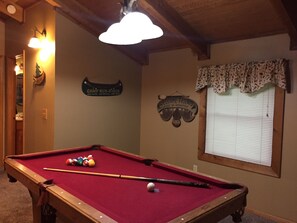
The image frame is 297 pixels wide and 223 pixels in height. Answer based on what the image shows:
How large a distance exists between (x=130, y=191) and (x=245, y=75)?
215 cm

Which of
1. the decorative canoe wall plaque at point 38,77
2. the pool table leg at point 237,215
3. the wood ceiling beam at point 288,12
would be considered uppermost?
the wood ceiling beam at point 288,12

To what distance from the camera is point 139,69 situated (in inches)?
176

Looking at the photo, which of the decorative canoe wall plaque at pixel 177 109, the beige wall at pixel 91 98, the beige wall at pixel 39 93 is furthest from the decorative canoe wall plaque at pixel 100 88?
the decorative canoe wall plaque at pixel 177 109

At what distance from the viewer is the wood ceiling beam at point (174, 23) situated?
2.76 m

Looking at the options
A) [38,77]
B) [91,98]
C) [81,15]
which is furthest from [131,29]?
[38,77]

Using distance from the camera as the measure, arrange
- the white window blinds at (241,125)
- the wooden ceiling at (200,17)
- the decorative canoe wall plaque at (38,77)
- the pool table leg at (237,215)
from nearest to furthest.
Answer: the pool table leg at (237,215) < the wooden ceiling at (200,17) < the white window blinds at (241,125) < the decorative canoe wall plaque at (38,77)

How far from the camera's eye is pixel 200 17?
9.77 feet

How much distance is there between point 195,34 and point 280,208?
7.82 ft

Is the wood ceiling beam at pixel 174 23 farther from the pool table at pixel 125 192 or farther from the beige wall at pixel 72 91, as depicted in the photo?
the pool table at pixel 125 192

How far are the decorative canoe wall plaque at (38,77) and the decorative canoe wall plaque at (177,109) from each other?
1852 millimetres

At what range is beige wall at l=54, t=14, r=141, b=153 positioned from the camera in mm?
3467

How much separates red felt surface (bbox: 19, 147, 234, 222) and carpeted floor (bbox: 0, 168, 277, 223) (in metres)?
0.89

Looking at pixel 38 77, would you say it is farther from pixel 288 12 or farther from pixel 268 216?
pixel 268 216

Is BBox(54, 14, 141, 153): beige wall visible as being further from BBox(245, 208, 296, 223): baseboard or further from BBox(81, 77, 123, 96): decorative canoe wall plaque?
BBox(245, 208, 296, 223): baseboard
